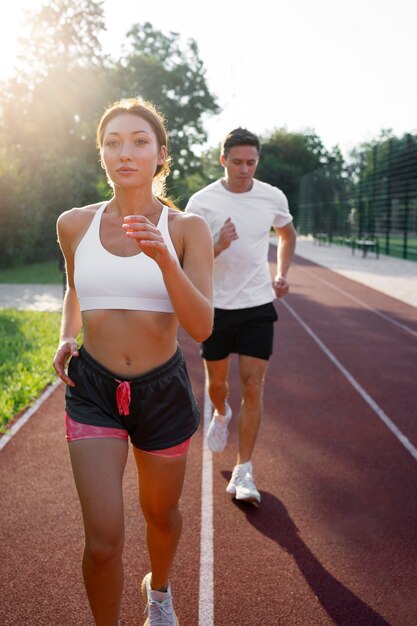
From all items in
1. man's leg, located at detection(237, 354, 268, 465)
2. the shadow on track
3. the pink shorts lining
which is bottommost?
the shadow on track

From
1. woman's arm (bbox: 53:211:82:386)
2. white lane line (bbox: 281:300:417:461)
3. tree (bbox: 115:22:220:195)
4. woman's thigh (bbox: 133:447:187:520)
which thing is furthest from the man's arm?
tree (bbox: 115:22:220:195)

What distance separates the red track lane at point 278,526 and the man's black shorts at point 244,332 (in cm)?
94

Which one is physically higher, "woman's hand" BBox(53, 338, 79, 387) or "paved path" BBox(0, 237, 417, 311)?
"woman's hand" BBox(53, 338, 79, 387)

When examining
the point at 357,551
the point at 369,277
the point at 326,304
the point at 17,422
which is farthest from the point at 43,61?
the point at 357,551

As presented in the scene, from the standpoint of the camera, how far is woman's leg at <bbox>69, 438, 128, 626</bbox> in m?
2.59

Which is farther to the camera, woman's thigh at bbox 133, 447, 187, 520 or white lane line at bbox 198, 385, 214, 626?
white lane line at bbox 198, 385, 214, 626

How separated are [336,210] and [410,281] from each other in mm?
28186

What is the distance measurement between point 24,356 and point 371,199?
2790cm

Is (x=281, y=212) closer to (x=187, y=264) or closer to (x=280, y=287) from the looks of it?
(x=280, y=287)

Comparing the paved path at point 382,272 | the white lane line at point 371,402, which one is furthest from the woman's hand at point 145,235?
the paved path at point 382,272

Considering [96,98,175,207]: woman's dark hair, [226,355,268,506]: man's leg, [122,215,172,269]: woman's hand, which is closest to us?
[122,215,172,269]: woman's hand

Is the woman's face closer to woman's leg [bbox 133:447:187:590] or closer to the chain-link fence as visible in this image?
woman's leg [bbox 133:447:187:590]

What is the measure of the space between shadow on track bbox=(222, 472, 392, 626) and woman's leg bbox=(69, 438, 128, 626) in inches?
47.8

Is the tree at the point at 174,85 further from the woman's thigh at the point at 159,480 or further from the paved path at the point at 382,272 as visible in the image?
the woman's thigh at the point at 159,480
